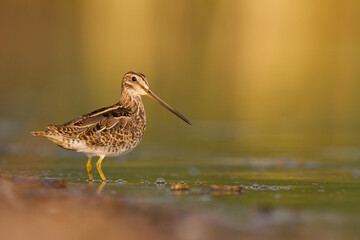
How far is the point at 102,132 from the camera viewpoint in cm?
1164

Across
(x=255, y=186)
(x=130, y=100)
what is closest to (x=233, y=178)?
(x=255, y=186)

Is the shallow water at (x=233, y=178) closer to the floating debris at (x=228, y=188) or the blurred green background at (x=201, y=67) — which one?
the floating debris at (x=228, y=188)

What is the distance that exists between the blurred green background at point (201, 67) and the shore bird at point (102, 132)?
154 inches

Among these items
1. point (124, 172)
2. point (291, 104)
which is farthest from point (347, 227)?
point (291, 104)

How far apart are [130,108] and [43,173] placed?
1.65m

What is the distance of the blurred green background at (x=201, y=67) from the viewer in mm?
19641

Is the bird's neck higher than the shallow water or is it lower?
higher

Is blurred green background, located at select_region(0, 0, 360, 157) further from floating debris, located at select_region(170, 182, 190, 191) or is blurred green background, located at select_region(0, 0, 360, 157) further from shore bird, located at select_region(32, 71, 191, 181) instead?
floating debris, located at select_region(170, 182, 190, 191)

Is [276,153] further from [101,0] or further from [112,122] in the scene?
[101,0]

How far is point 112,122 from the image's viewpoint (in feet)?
38.9

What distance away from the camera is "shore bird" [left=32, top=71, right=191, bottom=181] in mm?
11383

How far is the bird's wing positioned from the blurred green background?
13.7 feet

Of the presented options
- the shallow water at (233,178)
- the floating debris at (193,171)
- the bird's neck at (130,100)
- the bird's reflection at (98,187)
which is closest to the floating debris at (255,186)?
the shallow water at (233,178)

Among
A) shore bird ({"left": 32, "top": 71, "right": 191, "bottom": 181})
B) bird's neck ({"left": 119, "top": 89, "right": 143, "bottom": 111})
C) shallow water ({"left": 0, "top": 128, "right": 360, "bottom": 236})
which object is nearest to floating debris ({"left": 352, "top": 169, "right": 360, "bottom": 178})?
shallow water ({"left": 0, "top": 128, "right": 360, "bottom": 236})
